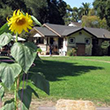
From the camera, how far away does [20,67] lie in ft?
6.44

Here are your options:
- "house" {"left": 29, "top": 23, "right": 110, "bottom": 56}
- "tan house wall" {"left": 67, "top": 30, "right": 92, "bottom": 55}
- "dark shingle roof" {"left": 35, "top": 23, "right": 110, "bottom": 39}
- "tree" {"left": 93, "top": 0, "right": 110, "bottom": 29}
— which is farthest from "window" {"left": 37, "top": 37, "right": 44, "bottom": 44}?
"tree" {"left": 93, "top": 0, "right": 110, "bottom": 29}

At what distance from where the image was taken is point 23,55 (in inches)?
75.9

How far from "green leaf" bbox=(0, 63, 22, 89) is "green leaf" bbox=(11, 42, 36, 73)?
0.09 m

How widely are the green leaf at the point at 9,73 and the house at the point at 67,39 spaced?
26722mm

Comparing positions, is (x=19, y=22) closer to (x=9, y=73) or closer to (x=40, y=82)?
(x=9, y=73)

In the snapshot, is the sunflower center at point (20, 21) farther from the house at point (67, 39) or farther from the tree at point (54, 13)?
the tree at point (54, 13)

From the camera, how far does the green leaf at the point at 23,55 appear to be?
190cm

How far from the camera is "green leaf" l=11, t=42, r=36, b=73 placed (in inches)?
74.7

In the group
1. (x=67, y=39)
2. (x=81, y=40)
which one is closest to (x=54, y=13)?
(x=81, y=40)

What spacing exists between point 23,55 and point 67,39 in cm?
2724

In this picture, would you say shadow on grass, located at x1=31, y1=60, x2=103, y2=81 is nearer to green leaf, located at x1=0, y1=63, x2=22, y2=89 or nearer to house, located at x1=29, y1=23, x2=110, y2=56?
green leaf, located at x1=0, y1=63, x2=22, y2=89

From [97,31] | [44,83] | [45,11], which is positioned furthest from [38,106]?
[45,11]

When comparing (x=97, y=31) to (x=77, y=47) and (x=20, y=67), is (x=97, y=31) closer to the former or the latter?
(x=77, y=47)

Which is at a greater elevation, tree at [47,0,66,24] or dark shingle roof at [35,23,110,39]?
tree at [47,0,66,24]
